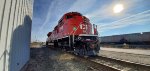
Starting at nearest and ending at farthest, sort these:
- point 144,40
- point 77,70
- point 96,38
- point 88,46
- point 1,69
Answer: point 1,69
point 77,70
point 88,46
point 96,38
point 144,40

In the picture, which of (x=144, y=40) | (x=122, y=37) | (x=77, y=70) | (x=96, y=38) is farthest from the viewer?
(x=122, y=37)

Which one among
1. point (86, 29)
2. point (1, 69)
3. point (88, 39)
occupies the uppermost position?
point (86, 29)

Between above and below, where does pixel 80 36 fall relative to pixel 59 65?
above

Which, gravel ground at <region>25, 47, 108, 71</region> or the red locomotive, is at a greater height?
the red locomotive

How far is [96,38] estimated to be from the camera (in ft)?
42.2

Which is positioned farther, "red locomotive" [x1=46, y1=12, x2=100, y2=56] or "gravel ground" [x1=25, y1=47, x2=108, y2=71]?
"red locomotive" [x1=46, y1=12, x2=100, y2=56]

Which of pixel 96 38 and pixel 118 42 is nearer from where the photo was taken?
pixel 96 38

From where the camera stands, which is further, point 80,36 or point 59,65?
point 80,36

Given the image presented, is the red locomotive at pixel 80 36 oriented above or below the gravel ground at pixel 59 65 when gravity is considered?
above

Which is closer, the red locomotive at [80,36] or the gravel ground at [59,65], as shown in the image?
the gravel ground at [59,65]

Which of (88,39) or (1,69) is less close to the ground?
(88,39)

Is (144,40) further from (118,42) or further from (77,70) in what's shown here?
(77,70)

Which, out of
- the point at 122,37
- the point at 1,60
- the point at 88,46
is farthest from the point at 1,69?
the point at 122,37

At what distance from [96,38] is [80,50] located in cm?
168
